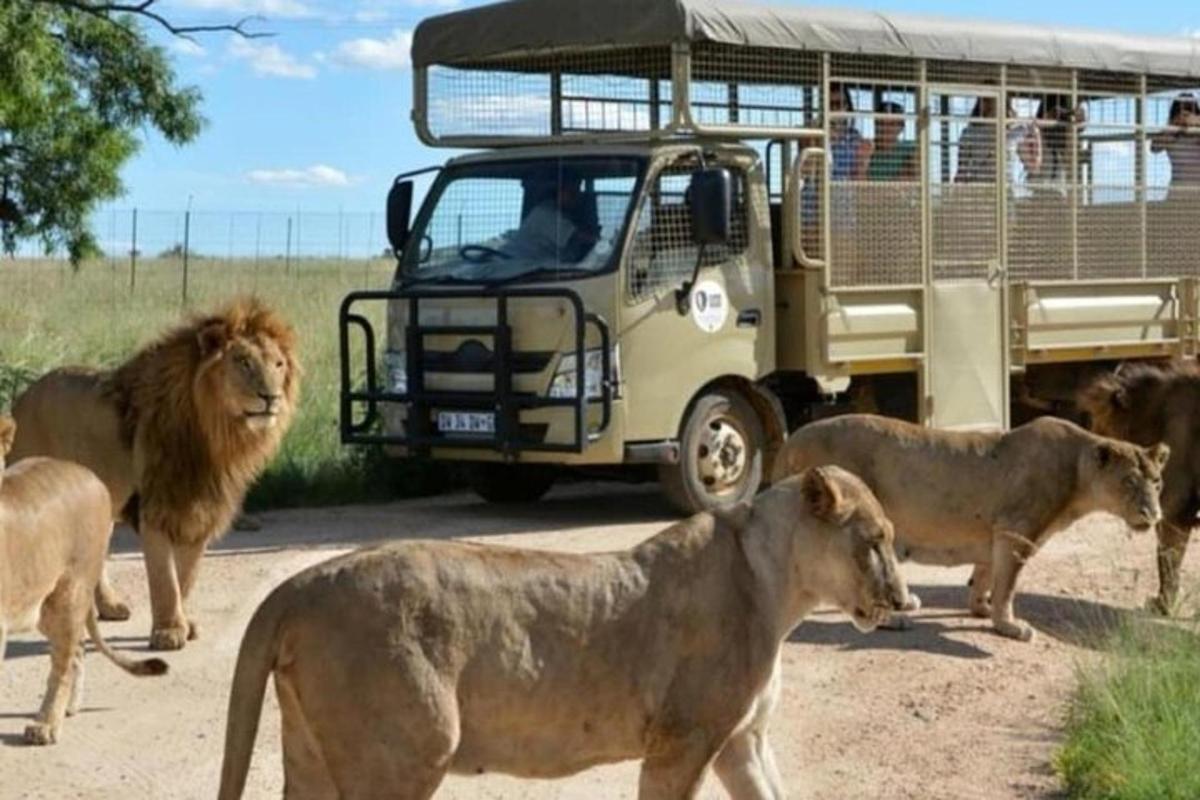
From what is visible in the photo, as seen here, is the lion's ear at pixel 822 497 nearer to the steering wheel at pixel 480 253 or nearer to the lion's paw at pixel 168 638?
the lion's paw at pixel 168 638

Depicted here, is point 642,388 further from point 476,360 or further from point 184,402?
point 184,402

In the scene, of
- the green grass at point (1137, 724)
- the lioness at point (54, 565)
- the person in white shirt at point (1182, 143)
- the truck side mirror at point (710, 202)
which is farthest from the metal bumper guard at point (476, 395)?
the person in white shirt at point (1182, 143)

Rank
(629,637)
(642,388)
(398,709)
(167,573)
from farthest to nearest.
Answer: (642,388) → (167,573) → (629,637) → (398,709)

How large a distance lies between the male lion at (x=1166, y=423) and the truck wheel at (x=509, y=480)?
449 centimetres

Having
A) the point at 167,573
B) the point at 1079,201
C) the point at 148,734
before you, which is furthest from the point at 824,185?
the point at 148,734

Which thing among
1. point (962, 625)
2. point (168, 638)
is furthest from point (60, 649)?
point (962, 625)

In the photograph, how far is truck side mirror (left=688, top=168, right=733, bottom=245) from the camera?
44.0 ft

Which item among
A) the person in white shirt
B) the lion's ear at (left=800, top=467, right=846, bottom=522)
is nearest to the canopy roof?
the person in white shirt

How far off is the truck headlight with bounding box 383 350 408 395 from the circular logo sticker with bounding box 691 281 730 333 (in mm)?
1964

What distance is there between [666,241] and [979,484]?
11.7ft

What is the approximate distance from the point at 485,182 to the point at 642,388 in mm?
1899

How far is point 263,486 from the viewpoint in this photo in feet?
50.0

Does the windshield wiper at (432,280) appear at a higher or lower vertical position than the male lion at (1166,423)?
higher

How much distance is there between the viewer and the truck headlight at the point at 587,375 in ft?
44.1
